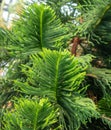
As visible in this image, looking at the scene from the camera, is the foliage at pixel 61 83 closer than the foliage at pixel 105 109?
Yes

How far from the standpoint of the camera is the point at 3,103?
0.76 m

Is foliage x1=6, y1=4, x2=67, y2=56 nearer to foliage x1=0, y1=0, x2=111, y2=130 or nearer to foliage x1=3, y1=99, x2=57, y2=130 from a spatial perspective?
foliage x1=0, y1=0, x2=111, y2=130

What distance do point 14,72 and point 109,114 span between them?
273 mm

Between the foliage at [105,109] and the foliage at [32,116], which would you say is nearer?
the foliage at [32,116]

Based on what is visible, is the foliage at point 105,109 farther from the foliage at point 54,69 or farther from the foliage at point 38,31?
the foliage at point 38,31

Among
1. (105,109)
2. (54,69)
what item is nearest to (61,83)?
(54,69)

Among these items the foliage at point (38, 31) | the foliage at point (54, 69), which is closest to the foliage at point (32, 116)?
the foliage at point (54, 69)

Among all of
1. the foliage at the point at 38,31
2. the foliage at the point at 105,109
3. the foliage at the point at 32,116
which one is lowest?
the foliage at the point at 105,109

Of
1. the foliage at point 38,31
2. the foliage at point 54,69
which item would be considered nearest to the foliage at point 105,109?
the foliage at point 54,69

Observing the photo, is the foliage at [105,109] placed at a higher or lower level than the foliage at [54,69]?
lower

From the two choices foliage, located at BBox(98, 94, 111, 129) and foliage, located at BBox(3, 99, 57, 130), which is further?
foliage, located at BBox(98, 94, 111, 129)

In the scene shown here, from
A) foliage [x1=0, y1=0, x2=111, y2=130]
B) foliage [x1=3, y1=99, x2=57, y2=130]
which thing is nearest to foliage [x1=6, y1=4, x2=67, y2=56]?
foliage [x1=0, y1=0, x2=111, y2=130]

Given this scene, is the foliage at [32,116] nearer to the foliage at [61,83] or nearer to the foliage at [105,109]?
the foliage at [61,83]

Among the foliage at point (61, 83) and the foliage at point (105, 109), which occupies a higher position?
the foliage at point (61, 83)
